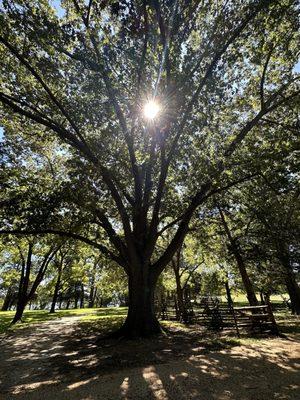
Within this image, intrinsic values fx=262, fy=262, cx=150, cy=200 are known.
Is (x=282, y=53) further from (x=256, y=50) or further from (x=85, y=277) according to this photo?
(x=85, y=277)

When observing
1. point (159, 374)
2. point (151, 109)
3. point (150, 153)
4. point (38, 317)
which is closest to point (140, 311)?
point (159, 374)

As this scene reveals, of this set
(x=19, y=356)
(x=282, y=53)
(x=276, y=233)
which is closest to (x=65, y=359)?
(x=19, y=356)

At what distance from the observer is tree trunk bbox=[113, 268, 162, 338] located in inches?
440

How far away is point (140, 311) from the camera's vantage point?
11594 millimetres

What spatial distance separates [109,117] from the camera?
437 inches

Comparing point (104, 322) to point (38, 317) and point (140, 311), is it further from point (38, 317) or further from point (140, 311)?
point (38, 317)

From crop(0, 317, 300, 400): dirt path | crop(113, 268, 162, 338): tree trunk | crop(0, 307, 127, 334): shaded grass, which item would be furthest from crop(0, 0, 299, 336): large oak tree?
crop(0, 307, 127, 334): shaded grass

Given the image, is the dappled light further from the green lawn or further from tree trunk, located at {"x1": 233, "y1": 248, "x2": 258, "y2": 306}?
the green lawn

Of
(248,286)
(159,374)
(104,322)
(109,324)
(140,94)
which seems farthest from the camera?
(104,322)

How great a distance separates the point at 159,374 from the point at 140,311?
6.10m

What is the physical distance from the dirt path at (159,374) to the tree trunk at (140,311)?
7.11 ft

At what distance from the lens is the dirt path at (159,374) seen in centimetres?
460

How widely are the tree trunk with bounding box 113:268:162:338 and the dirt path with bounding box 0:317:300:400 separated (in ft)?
7.11

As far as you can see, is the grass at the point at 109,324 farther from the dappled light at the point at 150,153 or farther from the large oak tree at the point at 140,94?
the large oak tree at the point at 140,94
